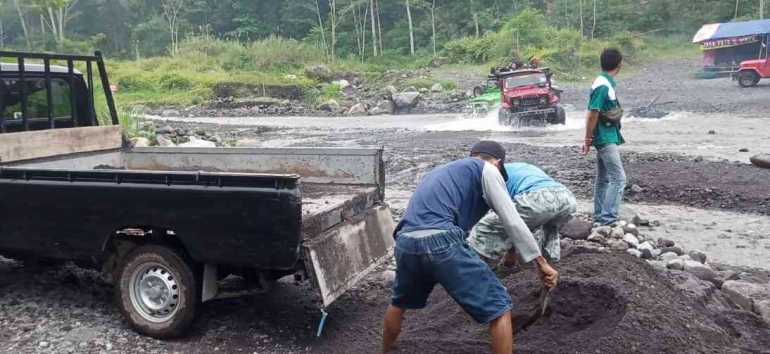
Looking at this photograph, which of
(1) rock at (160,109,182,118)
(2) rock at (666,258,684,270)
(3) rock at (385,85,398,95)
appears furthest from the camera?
(3) rock at (385,85,398,95)

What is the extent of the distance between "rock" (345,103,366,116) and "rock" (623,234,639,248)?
24.2 m

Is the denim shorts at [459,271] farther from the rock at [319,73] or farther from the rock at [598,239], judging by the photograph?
the rock at [319,73]

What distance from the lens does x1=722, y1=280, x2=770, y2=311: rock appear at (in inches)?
190

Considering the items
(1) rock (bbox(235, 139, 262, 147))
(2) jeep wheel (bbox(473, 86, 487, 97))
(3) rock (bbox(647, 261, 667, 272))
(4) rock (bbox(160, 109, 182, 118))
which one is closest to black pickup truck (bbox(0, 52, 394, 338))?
(3) rock (bbox(647, 261, 667, 272))

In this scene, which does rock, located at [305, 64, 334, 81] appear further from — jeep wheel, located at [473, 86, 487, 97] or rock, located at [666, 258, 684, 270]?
rock, located at [666, 258, 684, 270]

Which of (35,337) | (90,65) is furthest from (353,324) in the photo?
(90,65)

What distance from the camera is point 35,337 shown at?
4.69 metres

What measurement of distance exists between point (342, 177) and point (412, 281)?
210 cm

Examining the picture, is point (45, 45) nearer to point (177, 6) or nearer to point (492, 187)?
point (177, 6)

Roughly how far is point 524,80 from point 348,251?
16.7m

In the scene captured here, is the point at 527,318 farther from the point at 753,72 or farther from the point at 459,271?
the point at 753,72

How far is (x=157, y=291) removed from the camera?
4.58 m

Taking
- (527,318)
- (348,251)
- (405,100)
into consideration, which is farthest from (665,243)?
(405,100)

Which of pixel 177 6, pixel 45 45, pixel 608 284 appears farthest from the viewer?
pixel 177 6
